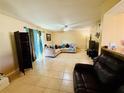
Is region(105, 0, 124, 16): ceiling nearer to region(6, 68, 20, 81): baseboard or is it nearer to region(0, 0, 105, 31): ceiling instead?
region(0, 0, 105, 31): ceiling

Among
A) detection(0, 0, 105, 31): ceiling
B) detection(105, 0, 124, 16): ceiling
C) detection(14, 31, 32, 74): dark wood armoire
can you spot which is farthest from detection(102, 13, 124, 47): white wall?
detection(14, 31, 32, 74): dark wood armoire

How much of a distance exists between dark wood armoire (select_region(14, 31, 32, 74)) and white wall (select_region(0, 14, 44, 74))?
22 centimetres

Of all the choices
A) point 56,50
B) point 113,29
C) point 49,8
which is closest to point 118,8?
point 113,29

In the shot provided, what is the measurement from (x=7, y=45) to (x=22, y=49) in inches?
20.4

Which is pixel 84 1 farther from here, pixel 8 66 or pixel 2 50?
pixel 8 66

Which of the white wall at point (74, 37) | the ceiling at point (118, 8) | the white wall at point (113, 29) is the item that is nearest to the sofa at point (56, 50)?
the white wall at point (74, 37)

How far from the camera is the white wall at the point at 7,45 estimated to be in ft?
9.30

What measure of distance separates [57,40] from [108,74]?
25.6 feet

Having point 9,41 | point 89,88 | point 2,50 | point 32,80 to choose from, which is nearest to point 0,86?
point 32,80

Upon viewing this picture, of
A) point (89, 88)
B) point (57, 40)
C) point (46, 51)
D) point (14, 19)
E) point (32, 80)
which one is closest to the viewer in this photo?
point (89, 88)

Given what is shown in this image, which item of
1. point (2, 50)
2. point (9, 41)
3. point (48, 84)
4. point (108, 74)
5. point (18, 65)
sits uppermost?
point (9, 41)

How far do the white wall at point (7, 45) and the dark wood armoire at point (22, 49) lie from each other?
0.22m

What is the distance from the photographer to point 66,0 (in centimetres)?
222

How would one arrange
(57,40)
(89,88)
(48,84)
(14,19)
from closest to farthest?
1. (89,88)
2. (48,84)
3. (14,19)
4. (57,40)
